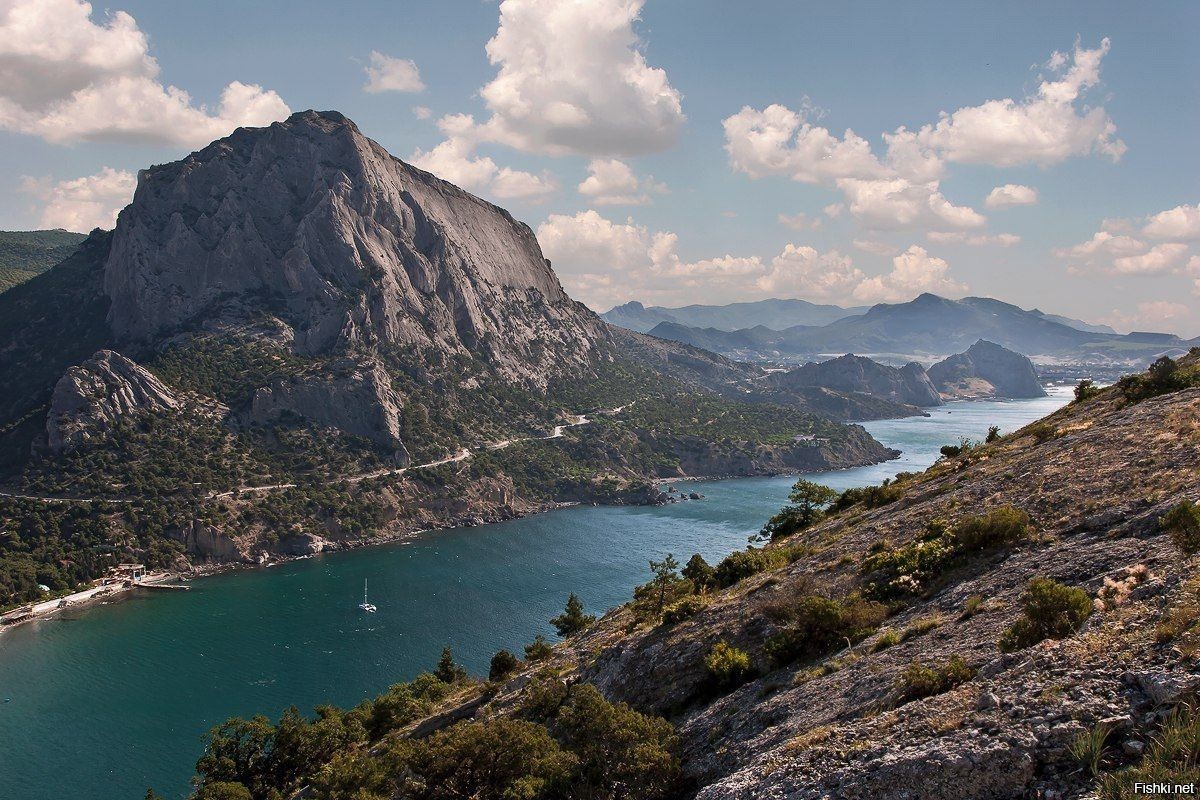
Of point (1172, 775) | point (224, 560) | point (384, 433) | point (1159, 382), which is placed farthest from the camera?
point (384, 433)

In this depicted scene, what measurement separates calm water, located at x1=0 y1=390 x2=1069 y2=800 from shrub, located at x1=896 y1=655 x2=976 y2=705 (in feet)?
232

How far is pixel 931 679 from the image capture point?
52.7 ft

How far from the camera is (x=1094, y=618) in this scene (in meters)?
15.6

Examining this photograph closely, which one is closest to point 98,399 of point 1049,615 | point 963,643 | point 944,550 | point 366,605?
point 366,605

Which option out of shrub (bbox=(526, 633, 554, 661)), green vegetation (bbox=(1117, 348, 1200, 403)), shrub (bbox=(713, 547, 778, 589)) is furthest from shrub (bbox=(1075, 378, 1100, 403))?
shrub (bbox=(526, 633, 554, 661))

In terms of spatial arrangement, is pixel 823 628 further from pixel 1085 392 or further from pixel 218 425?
pixel 218 425

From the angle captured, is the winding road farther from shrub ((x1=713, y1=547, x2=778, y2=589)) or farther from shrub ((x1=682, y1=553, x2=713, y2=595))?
shrub ((x1=713, y1=547, x2=778, y2=589))

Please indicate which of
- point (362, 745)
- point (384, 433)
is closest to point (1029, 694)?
point (362, 745)

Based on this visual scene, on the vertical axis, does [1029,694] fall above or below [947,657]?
above

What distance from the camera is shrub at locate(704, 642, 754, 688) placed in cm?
2491

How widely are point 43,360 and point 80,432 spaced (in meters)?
50.1

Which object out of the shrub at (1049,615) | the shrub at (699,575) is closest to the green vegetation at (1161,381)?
the shrub at (699,575)

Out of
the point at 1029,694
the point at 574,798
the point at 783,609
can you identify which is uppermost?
the point at 1029,694

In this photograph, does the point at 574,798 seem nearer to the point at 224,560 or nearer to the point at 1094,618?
the point at 1094,618
